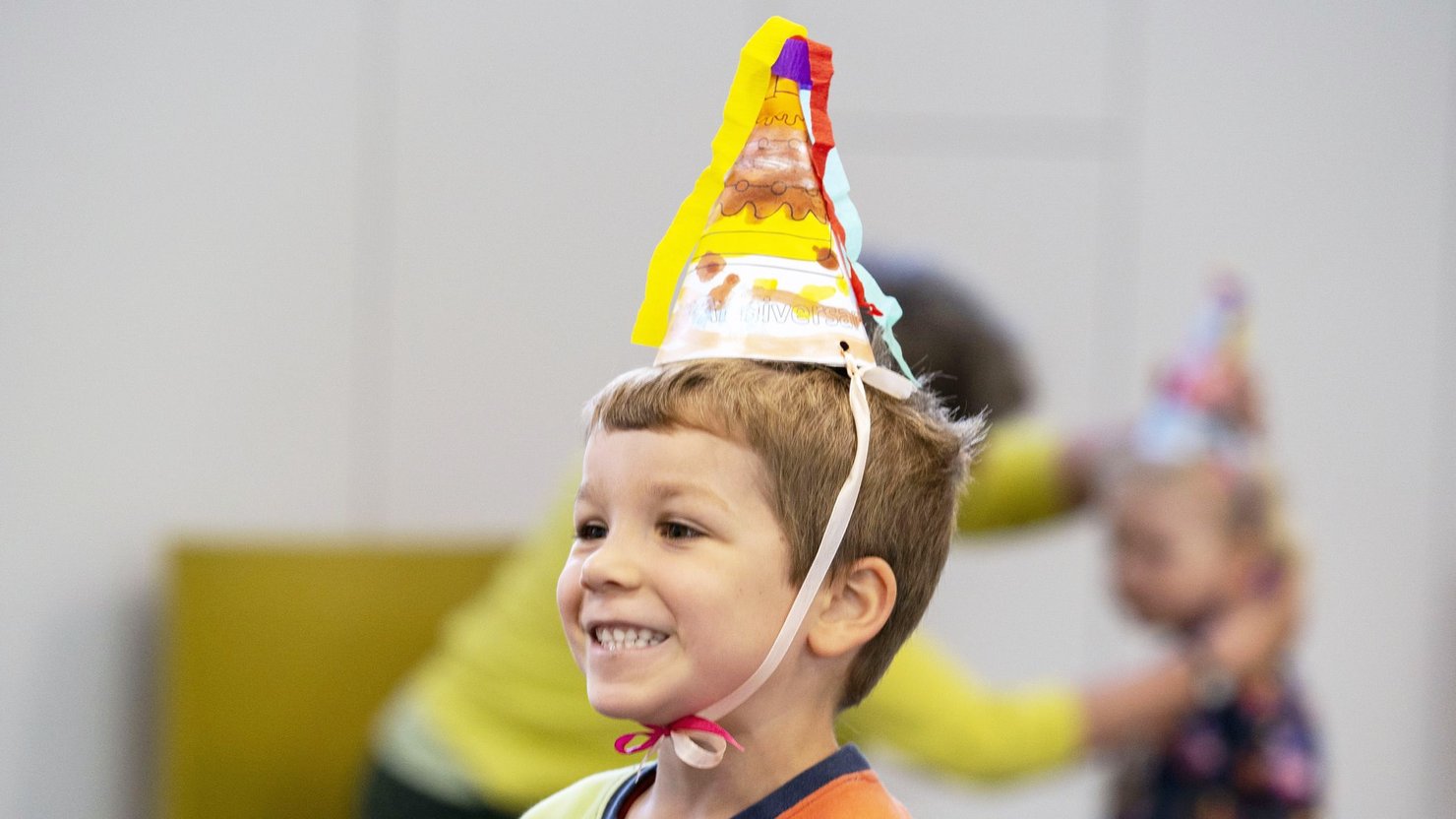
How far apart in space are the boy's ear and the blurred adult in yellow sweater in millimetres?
738

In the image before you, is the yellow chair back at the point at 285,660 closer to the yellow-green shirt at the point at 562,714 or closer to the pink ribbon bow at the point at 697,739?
the yellow-green shirt at the point at 562,714

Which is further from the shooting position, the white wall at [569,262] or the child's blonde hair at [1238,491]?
the white wall at [569,262]

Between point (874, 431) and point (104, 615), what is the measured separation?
2.46 meters

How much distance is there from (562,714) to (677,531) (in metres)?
1.07

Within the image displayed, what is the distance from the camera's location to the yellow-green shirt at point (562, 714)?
1.86 m

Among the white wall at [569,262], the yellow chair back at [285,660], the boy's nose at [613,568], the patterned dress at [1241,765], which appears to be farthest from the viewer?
the white wall at [569,262]

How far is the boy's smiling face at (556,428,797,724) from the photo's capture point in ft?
3.05

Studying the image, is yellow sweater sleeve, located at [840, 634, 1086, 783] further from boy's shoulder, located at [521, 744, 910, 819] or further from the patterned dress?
boy's shoulder, located at [521, 744, 910, 819]

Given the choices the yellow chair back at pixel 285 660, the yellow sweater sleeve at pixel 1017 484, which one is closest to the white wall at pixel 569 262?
the yellow chair back at pixel 285 660

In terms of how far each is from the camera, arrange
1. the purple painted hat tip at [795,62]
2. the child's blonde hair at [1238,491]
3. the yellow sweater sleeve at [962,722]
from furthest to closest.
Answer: the child's blonde hair at [1238,491]
the yellow sweater sleeve at [962,722]
the purple painted hat tip at [795,62]

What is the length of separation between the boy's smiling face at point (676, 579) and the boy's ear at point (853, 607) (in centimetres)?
4

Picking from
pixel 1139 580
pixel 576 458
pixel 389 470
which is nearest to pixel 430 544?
pixel 389 470

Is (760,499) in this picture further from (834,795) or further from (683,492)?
(834,795)

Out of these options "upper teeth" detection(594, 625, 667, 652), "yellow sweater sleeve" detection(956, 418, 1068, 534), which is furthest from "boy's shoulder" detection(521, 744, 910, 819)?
"yellow sweater sleeve" detection(956, 418, 1068, 534)
